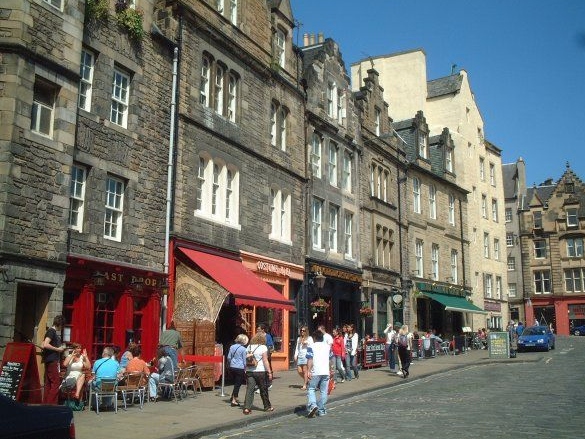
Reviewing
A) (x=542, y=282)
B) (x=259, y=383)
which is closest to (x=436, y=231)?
(x=259, y=383)

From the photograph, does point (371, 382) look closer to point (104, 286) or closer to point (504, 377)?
point (504, 377)

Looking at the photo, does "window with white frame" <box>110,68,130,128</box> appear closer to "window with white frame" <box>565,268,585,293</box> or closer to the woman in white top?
the woman in white top

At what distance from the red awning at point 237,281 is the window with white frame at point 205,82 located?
5.12 meters

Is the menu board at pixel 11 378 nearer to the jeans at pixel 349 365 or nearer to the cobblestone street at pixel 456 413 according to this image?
the cobblestone street at pixel 456 413

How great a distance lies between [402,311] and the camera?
113ft

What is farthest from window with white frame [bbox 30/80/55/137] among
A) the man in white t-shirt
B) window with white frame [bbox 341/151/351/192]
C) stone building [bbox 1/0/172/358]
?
window with white frame [bbox 341/151/351/192]

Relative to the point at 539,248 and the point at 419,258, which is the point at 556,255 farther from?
the point at 419,258

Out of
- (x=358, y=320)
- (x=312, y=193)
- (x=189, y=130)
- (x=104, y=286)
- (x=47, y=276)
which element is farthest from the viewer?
(x=358, y=320)

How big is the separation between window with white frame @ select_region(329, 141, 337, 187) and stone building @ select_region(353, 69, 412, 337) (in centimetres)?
245

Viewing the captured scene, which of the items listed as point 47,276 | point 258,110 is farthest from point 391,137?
point 47,276

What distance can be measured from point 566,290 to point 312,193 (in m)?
48.5

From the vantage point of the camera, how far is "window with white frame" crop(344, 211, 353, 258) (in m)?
30.0

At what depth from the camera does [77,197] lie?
1580cm

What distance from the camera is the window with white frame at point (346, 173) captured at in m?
30.2
